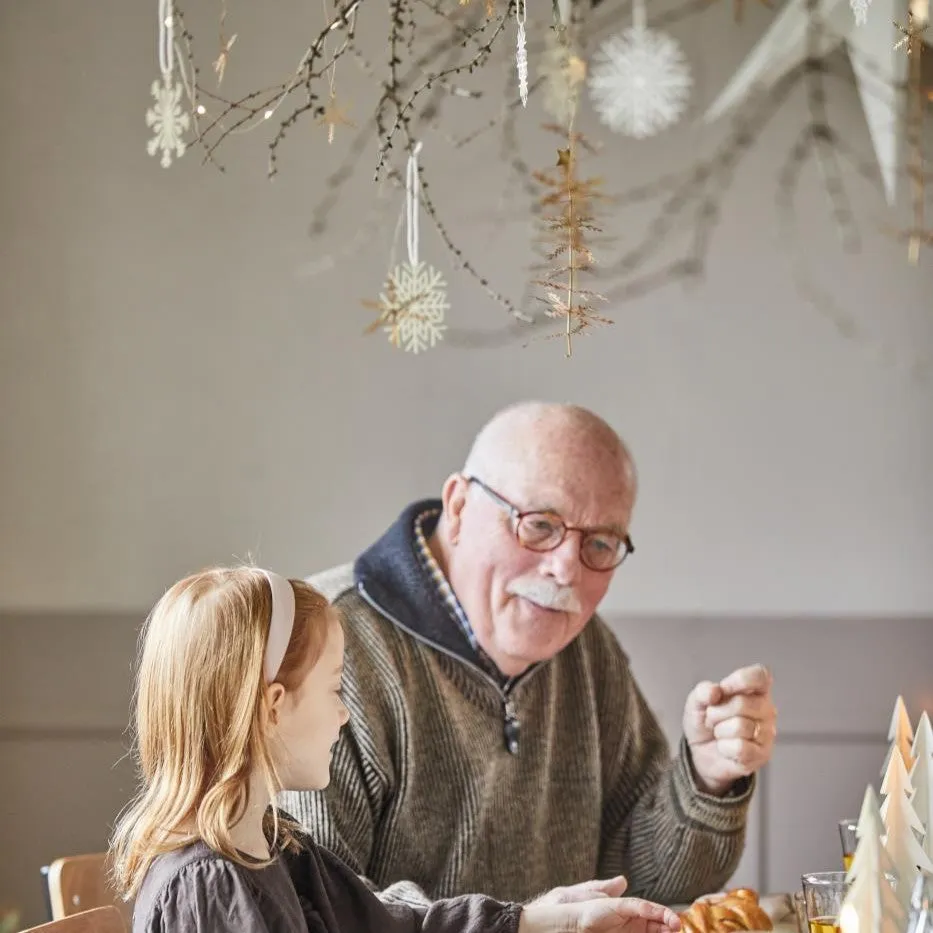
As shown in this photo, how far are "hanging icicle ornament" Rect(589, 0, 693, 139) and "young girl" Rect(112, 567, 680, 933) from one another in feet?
6.31

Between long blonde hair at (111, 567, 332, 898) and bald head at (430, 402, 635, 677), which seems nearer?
long blonde hair at (111, 567, 332, 898)

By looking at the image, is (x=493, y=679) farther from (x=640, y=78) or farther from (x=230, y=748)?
(x=640, y=78)

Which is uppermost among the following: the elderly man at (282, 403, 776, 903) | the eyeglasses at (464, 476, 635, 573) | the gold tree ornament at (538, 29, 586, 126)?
the gold tree ornament at (538, 29, 586, 126)

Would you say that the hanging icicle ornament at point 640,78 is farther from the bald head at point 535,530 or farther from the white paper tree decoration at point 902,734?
the white paper tree decoration at point 902,734

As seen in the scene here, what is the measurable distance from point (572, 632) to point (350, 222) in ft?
3.88

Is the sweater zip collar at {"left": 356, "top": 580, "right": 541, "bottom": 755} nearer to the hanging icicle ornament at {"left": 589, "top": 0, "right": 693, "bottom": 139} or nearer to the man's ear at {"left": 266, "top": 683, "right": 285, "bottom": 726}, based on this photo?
the man's ear at {"left": 266, "top": 683, "right": 285, "bottom": 726}

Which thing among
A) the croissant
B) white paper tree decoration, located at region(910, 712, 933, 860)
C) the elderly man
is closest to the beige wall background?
the elderly man

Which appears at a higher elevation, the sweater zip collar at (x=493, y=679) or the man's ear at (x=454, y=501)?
the man's ear at (x=454, y=501)

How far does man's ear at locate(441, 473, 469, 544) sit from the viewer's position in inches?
91.2

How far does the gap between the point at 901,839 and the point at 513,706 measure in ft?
3.31

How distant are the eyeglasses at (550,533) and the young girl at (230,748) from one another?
0.72 meters

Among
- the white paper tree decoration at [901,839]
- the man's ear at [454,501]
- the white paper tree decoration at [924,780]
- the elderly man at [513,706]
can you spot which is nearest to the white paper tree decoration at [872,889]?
the white paper tree decoration at [901,839]

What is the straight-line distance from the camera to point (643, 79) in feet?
10.5

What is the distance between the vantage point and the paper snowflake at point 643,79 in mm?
3150
